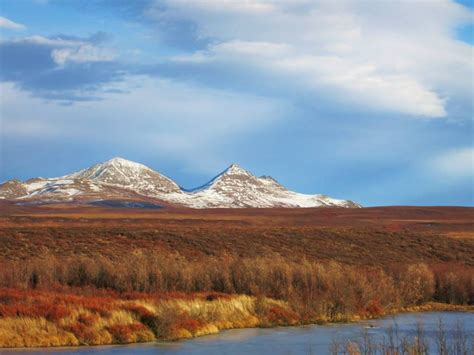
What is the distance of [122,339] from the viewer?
87.2ft

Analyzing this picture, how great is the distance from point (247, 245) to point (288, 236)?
17.3 feet

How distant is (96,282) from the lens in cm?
3566

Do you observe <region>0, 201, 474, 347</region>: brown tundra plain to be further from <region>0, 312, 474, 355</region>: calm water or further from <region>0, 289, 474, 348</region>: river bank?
<region>0, 312, 474, 355</region>: calm water

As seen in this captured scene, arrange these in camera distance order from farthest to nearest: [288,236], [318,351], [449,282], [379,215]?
[379,215] < [288,236] < [449,282] < [318,351]

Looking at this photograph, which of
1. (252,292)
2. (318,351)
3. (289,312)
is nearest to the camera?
(318,351)

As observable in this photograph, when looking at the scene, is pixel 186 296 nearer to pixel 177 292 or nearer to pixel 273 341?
pixel 177 292

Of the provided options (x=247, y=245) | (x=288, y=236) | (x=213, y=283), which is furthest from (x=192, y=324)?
(x=288, y=236)

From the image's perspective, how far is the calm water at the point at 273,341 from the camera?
24594mm

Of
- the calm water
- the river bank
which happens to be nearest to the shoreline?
the river bank

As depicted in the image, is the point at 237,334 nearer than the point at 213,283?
Yes

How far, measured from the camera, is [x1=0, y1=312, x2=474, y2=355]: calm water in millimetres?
24594

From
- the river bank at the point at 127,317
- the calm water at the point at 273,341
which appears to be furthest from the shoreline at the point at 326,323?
the calm water at the point at 273,341

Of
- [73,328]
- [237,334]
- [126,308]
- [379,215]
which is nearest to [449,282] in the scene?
[237,334]

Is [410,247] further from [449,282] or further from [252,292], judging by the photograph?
[252,292]
